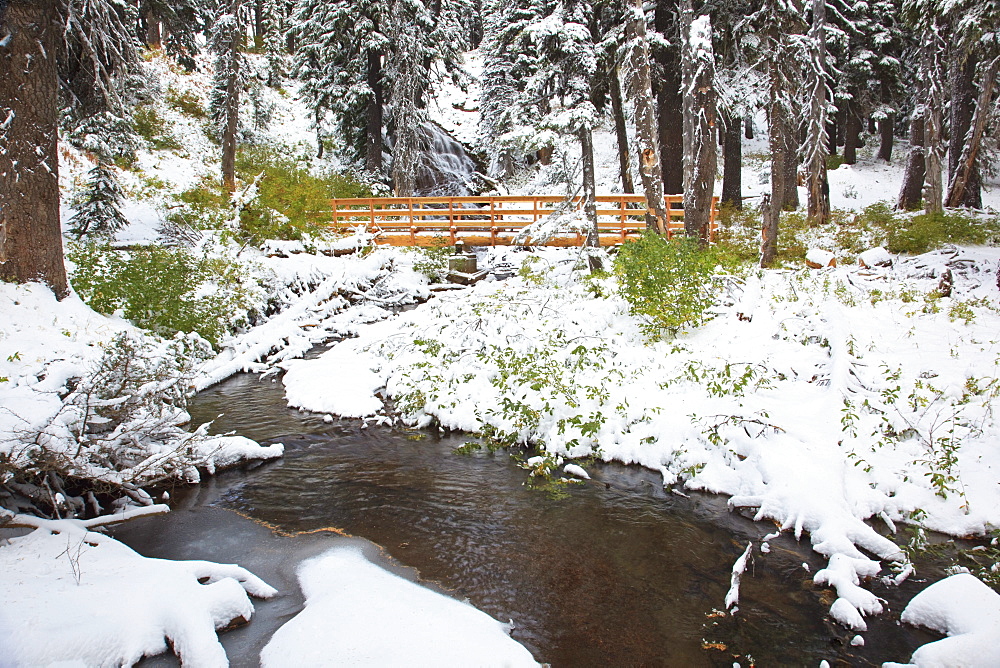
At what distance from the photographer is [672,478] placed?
654 centimetres

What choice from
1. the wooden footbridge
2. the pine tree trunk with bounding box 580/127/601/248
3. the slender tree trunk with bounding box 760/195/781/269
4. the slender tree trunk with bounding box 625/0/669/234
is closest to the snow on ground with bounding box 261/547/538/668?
the pine tree trunk with bounding box 580/127/601/248

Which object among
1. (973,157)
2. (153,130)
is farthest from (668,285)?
(153,130)

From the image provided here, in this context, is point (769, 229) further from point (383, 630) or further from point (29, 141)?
point (29, 141)

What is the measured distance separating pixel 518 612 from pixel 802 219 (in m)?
17.1

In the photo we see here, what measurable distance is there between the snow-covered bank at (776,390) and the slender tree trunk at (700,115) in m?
2.33

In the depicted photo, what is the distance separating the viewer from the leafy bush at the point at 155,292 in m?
10.2

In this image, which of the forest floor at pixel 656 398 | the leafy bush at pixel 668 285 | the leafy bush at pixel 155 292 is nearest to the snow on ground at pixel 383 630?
the forest floor at pixel 656 398

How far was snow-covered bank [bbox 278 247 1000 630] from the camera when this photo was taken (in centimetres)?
559

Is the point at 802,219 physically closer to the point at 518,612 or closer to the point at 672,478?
the point at 672,478

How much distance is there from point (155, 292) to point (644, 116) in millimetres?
10401

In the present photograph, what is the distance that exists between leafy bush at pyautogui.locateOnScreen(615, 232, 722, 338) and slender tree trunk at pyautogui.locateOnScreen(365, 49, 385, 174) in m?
17.7

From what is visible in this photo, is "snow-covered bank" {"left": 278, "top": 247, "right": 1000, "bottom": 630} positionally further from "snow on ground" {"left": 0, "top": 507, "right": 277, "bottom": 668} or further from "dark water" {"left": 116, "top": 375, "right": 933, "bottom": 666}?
"snow on ground" {"left": 0, "top": 507, "right": 277, "bottom": 668}

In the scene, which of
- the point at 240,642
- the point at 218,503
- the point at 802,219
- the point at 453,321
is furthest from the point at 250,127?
the point at 240,642

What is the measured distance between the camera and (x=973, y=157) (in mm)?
16594
